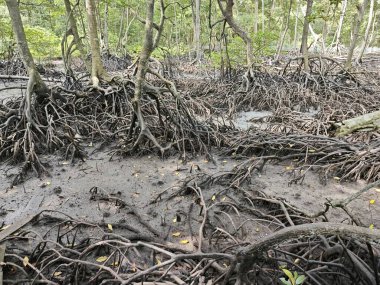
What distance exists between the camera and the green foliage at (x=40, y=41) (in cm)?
934

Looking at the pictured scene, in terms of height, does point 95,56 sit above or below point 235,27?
below

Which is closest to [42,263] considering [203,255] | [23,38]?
[203,255]

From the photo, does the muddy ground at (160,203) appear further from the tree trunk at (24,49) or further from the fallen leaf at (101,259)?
the tree trunk at (24,49)

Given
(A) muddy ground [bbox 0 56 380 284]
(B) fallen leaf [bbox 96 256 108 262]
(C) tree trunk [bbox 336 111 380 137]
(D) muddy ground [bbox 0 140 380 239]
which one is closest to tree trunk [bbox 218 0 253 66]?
(C) tree trunk [bbox 336 111 380 137]

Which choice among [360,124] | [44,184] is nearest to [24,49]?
[44,184]

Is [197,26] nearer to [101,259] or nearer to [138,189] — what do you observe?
[138,189]

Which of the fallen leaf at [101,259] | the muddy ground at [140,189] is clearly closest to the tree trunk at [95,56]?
the muddy ground at [140,189]

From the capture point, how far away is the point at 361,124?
4.00 m

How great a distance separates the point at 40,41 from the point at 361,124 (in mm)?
9868

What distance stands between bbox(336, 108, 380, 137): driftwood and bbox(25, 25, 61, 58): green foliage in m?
9.10

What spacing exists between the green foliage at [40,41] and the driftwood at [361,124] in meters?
9.10

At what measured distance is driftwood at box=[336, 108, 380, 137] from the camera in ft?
12.9

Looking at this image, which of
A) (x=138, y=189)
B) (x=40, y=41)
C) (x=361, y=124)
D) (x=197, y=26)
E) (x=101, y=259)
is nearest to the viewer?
(x=101, y=259)

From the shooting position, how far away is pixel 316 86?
6.91 meters
